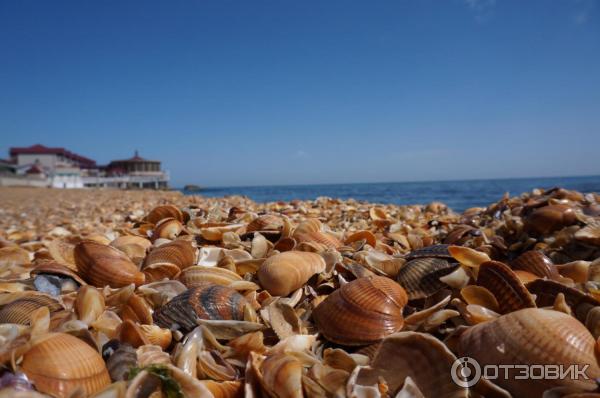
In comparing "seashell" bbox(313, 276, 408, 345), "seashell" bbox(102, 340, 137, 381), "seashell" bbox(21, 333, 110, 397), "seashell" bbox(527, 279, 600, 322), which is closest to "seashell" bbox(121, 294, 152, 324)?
"seashell" bbox(102, 340, 137, 381)

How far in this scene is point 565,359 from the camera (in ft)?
4.34

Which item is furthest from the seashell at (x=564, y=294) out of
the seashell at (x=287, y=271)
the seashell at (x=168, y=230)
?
the seashell at (x=168, y=230)

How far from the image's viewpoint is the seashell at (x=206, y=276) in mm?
2209

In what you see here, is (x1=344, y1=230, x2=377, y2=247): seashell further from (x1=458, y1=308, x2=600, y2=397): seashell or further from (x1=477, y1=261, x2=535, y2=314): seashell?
(x1=458, y1=308, x2=600, y2=397): seashell

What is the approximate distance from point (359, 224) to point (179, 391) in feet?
11.6

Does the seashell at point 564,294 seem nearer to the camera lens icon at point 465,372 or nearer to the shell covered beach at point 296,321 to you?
the shell covered beach at point 296,321

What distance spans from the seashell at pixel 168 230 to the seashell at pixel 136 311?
1.43m

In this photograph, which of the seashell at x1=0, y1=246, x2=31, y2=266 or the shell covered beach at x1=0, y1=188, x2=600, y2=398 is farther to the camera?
the seashell at x1=0, y1=246, x2=31, y2=266

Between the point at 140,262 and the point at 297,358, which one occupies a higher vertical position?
the point at 140,262

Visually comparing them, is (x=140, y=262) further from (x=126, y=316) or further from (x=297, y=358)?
(x=297, y=358)

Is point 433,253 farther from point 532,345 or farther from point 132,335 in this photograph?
point 132,335

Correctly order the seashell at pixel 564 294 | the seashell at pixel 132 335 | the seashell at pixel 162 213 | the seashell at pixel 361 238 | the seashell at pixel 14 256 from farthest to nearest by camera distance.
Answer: the seashell at pixel 162 213 → the seashell at pixel 361 238 → the seashell at pixel 14 256 → the seashell at pixel 564 294 → the seashell at pixel 132 335

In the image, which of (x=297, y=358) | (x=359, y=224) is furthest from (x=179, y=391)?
(x=359, y=224)

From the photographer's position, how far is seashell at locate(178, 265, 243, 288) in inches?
87.0
